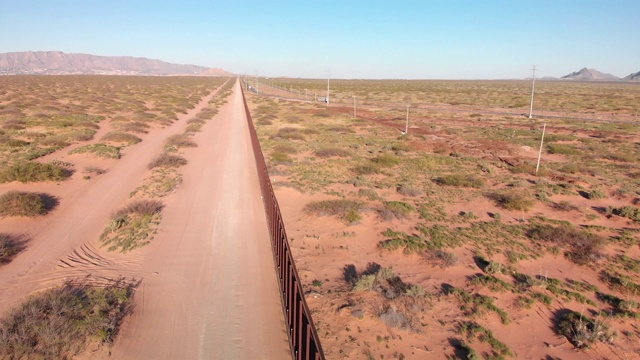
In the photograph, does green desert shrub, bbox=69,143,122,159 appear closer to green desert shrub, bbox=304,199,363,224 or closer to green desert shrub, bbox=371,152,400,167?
green desert shrub, bbox=304,199,363,224

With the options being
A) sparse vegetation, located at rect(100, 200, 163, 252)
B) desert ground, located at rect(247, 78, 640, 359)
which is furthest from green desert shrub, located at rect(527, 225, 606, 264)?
sparse vegetation, located at rect(100, 200, 163, 252)

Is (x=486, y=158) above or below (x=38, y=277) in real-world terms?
above

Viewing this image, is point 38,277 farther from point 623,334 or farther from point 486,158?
point 486,158

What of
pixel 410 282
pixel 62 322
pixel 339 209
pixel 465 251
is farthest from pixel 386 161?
pixel 62 322

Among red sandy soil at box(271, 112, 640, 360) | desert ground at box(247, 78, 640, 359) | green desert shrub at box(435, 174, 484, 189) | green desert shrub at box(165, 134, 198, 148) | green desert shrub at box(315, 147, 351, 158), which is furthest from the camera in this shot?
green desert shrub at box(165, 134, 198, 148)

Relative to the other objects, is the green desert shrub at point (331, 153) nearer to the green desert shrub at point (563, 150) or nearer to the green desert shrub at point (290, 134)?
the green desert shrub at point (290, 134)

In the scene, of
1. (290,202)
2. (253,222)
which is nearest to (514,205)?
(290,202)

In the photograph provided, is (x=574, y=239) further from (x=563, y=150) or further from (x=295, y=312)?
(x=563, y=150)
